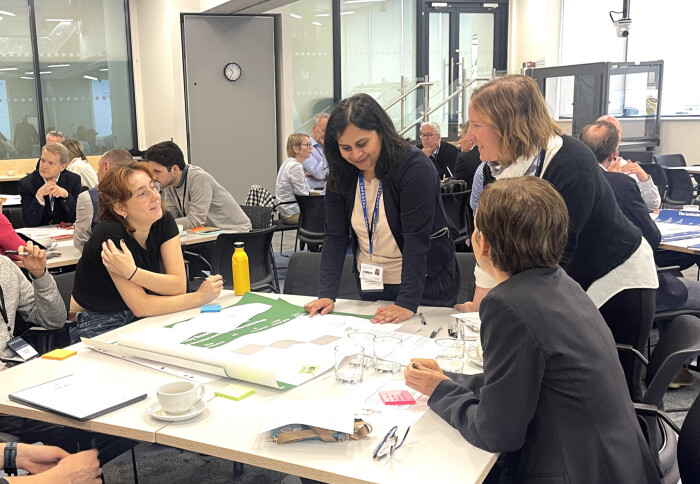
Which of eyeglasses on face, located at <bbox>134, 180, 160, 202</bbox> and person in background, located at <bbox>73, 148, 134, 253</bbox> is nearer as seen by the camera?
eyeglasses on face, located at <bbox>134, 180, 160, 202</bbox>

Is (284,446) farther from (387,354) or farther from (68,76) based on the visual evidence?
(68,76)

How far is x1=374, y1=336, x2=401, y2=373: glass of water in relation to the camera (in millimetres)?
1986

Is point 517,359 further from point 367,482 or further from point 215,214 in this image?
point 215,214

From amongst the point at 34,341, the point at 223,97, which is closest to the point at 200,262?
the point at 34,341

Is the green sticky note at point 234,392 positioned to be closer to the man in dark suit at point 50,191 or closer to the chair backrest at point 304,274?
the chair backrest at point 304,274

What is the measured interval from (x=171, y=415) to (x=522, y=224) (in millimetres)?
983

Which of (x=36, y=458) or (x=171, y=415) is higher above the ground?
(x=171, y=415)

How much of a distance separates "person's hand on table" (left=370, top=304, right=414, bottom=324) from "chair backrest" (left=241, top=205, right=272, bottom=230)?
2902mm

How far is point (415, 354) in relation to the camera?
2.09 m

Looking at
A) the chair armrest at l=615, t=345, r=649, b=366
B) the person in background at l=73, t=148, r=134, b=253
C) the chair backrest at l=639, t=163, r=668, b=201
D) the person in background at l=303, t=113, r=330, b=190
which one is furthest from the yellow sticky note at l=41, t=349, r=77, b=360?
the chair backrest at l=639, t=163, r=668, b=201

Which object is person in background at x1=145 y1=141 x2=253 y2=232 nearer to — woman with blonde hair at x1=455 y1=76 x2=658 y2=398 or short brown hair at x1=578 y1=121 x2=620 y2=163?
short brown hair at x1=578 y1=121 x2=620 y2=163

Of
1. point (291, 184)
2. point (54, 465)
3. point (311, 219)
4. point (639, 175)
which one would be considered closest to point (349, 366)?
point (54, 465)

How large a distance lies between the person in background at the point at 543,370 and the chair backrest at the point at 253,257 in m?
2.86

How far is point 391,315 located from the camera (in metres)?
2.42
